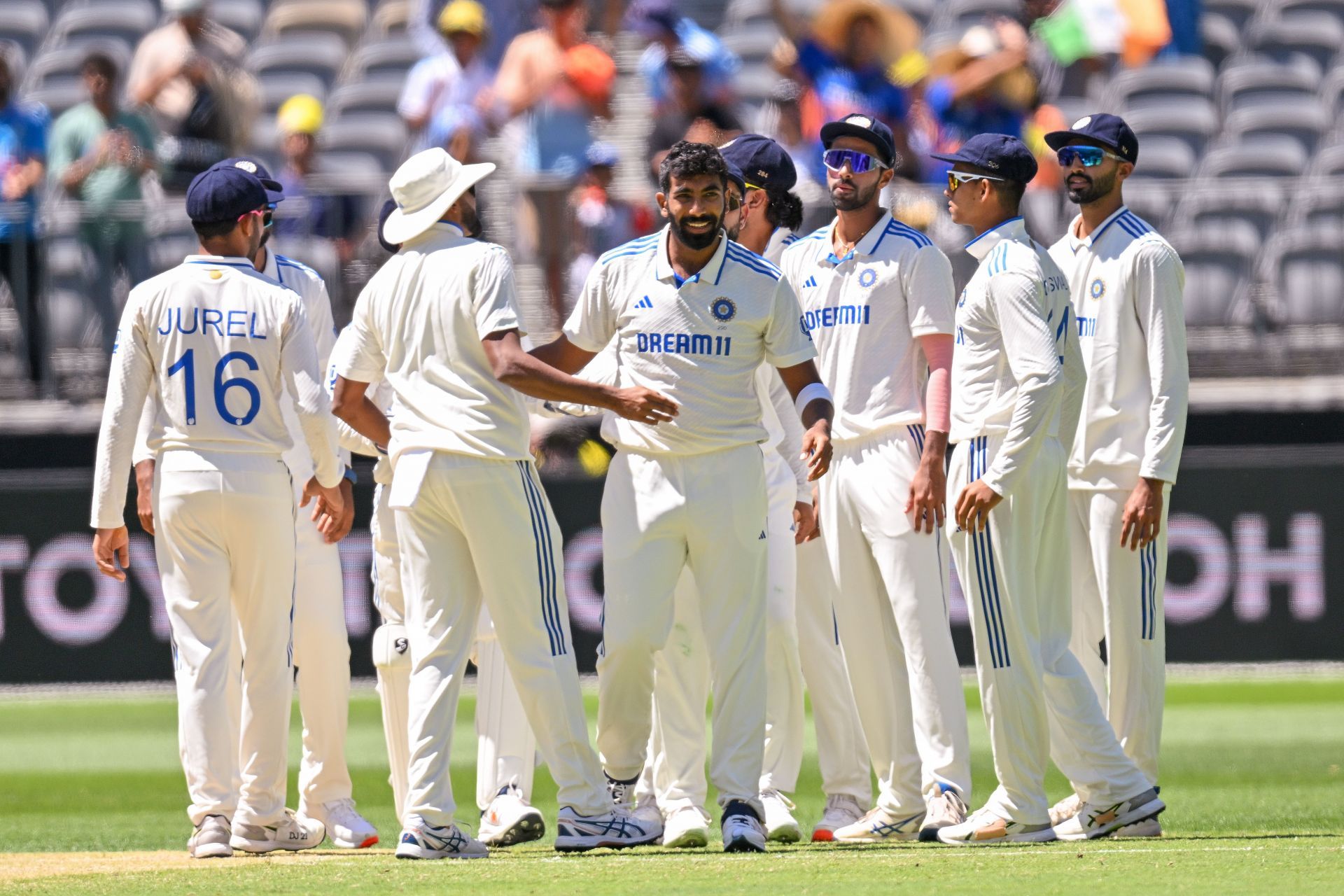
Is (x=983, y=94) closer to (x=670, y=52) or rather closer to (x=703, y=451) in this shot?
(x=670, y=52)

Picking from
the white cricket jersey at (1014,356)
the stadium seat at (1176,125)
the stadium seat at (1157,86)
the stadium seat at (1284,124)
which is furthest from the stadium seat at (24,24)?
the white cricket jersey at (1014,356)

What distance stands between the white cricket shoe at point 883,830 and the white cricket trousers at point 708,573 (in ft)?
1.88

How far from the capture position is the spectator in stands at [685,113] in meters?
13.5

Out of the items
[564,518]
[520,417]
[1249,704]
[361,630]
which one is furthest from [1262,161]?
[520,417]

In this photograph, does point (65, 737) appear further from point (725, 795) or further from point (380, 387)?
point (725, 795)

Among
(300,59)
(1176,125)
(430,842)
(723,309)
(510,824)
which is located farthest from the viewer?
(300,59)

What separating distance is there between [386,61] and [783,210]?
12.8 m

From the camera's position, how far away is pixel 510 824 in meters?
7.35

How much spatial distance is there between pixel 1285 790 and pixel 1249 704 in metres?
4.10

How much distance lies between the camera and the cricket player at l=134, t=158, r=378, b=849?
25.6 feet

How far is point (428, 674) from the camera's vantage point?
6.93 m

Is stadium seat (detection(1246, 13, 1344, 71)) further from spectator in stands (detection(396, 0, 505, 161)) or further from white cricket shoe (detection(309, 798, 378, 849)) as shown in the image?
white cricket shoe (detection(309, 798, 378, 849))

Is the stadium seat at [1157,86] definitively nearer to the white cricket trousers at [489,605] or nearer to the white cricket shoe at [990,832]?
the white cricket shoe at [990,832]

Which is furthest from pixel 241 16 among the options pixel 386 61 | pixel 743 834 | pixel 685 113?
pixel 743 834
